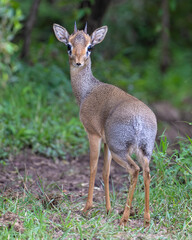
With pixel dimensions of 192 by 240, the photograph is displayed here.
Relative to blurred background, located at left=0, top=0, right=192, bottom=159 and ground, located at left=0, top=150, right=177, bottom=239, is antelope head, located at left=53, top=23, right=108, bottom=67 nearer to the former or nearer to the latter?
blurred background, located at left=0, top=0, right=192, bottom=159

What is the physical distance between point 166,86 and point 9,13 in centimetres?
560

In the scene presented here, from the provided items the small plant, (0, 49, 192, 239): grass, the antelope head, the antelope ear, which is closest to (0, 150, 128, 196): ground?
(0, 49, 192, 239): grass

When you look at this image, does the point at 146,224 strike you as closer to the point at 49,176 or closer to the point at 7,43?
the point at 49,176

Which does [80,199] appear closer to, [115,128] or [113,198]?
[113,198]

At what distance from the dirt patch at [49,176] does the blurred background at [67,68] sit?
22 centimetres

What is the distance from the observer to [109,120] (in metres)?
4.41

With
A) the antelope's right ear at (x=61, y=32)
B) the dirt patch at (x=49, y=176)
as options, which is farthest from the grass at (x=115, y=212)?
the antelope's right ear at (x=61, y=32)

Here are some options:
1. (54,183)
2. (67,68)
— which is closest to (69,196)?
(54,183)

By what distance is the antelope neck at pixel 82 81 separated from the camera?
17.3 feet

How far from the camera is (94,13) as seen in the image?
950 centimetres

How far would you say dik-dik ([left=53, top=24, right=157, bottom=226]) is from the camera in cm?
416

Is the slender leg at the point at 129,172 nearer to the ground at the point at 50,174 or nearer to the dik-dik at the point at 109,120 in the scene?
the dik-dik at the point at 109,120

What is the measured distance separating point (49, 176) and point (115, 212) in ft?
4.87

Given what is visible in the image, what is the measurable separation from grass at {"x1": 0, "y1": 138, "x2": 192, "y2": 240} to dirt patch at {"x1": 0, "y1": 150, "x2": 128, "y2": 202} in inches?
10.3
